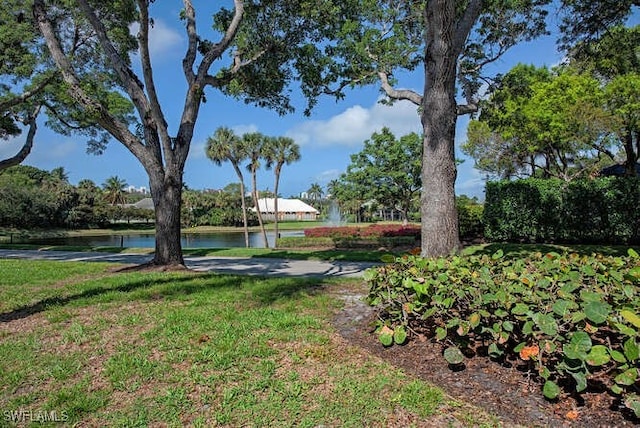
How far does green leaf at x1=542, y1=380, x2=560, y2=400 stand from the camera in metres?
2.43

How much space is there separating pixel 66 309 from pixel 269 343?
3.15m

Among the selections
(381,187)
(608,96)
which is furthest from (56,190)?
(608,96)

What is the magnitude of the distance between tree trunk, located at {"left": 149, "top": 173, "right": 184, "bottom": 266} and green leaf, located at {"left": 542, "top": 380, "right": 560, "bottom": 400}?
777 centimetres

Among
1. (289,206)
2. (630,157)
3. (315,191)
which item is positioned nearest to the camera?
(630,157)

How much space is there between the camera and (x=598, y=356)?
7.45 ft

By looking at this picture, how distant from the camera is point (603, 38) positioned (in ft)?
28.3

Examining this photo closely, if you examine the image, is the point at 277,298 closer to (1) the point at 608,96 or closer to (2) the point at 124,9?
(2) the point at 124,9

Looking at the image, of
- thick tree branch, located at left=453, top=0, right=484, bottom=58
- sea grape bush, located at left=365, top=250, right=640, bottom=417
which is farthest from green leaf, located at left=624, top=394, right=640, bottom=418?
thick tree branch, located at left=453, top=0, right=484, bottom=58

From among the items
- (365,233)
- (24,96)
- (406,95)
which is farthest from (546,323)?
(365,233)

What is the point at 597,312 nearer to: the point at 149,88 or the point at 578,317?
the point at 578,317

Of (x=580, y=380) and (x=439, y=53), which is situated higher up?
(x=439, y=53)

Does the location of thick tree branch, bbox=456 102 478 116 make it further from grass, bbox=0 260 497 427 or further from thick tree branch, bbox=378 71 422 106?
grass, bbox=0 260 497 427

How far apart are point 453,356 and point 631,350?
1.14 m

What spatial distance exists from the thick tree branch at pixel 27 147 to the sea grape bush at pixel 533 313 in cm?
1663
